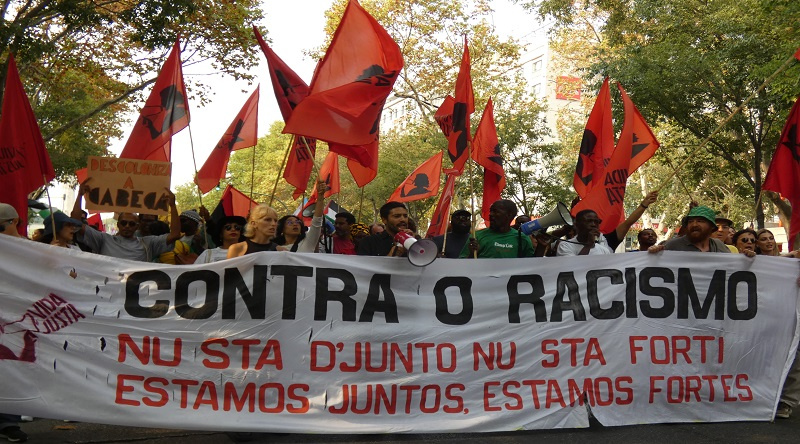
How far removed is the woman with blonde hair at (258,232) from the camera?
244 inches

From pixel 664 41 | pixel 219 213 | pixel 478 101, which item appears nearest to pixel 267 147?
pixel 478 101

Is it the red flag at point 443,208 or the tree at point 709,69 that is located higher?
the tree at point 709,69

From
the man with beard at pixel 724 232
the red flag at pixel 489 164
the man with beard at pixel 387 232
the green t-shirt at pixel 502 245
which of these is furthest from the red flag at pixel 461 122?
the man with beard at pixel 724 232

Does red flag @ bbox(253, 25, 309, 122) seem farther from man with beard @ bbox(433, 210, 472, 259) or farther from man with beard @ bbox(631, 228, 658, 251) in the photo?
man with beard @ bbox(631, 228, 658, 251)

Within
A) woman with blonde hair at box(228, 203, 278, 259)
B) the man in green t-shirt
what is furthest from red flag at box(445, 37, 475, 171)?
woman with blonde hair at box(228, 203, 278, 259)

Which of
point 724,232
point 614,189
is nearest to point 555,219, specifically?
point 614,189

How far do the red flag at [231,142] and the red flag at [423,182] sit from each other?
93.3 inches

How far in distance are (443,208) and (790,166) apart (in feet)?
12.1

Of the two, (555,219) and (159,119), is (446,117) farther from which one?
(159,119)

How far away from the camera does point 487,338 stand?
20.0ft

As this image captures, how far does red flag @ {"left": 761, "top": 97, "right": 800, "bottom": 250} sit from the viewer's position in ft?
25.4

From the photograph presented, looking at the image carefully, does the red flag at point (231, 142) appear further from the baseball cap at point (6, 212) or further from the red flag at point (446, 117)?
the baseball cap at point (6, 212)

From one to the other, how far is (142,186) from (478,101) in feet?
78.1

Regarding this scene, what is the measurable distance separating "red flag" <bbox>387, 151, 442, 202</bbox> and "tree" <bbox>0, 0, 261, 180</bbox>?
3684 mm
